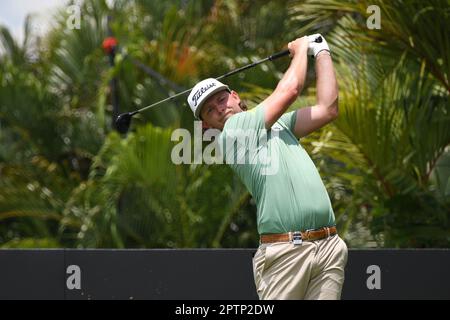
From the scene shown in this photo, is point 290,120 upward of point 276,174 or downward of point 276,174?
upward

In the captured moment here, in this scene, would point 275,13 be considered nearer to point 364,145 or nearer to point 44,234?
point 44,234

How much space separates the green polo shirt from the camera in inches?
182

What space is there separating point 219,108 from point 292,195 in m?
0.69

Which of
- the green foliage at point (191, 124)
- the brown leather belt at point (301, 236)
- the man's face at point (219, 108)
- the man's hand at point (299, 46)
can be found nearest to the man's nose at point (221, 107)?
the man's face at point (219, 108)

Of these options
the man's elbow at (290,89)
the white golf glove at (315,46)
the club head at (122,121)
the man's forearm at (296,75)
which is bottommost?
the club head at (122,121)

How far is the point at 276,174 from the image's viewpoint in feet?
15.3

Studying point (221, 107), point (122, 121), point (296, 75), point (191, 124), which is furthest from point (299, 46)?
point (191, 124)

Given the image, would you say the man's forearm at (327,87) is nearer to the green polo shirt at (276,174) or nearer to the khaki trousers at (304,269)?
the green polo shirt at (276,174)

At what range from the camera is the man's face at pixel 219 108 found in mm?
5031

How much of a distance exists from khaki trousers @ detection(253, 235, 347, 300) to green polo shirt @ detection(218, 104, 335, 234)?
93 mm

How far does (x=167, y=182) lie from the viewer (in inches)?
384

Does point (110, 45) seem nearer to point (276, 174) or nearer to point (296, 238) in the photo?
point (276, 174)

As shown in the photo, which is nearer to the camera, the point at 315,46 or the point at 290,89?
the point at 290,89

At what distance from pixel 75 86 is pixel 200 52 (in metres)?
2.44
